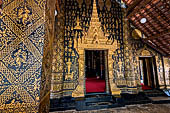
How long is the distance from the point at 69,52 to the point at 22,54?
3.24 m

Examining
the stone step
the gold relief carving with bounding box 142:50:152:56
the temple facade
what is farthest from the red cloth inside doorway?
the gold relief carving with bounding box 142:50:152:56

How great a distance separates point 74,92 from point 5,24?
3.52 metres

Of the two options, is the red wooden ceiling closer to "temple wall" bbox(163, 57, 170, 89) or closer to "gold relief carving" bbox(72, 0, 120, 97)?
"temple wall" bbox(163, 57, 170, 89)

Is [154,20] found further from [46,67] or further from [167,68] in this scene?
[46,67]

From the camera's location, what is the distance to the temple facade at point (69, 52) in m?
0.80

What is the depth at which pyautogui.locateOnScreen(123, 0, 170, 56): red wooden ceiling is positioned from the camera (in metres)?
3.71

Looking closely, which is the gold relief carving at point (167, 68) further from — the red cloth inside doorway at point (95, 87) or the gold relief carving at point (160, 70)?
the red cloth inside doorway at point (95, 87)

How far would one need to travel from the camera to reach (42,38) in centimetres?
87

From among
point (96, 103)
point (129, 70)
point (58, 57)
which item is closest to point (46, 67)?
point (58, 57)

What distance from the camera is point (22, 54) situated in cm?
85

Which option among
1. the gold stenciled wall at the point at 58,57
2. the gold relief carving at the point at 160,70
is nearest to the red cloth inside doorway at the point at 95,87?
the gold stenciled wall at the point at 58,57

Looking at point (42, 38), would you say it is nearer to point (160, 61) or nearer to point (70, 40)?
point (70, 40)

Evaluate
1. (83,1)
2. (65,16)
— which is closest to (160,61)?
(83,1)

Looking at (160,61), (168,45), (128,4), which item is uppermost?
(128,4)
